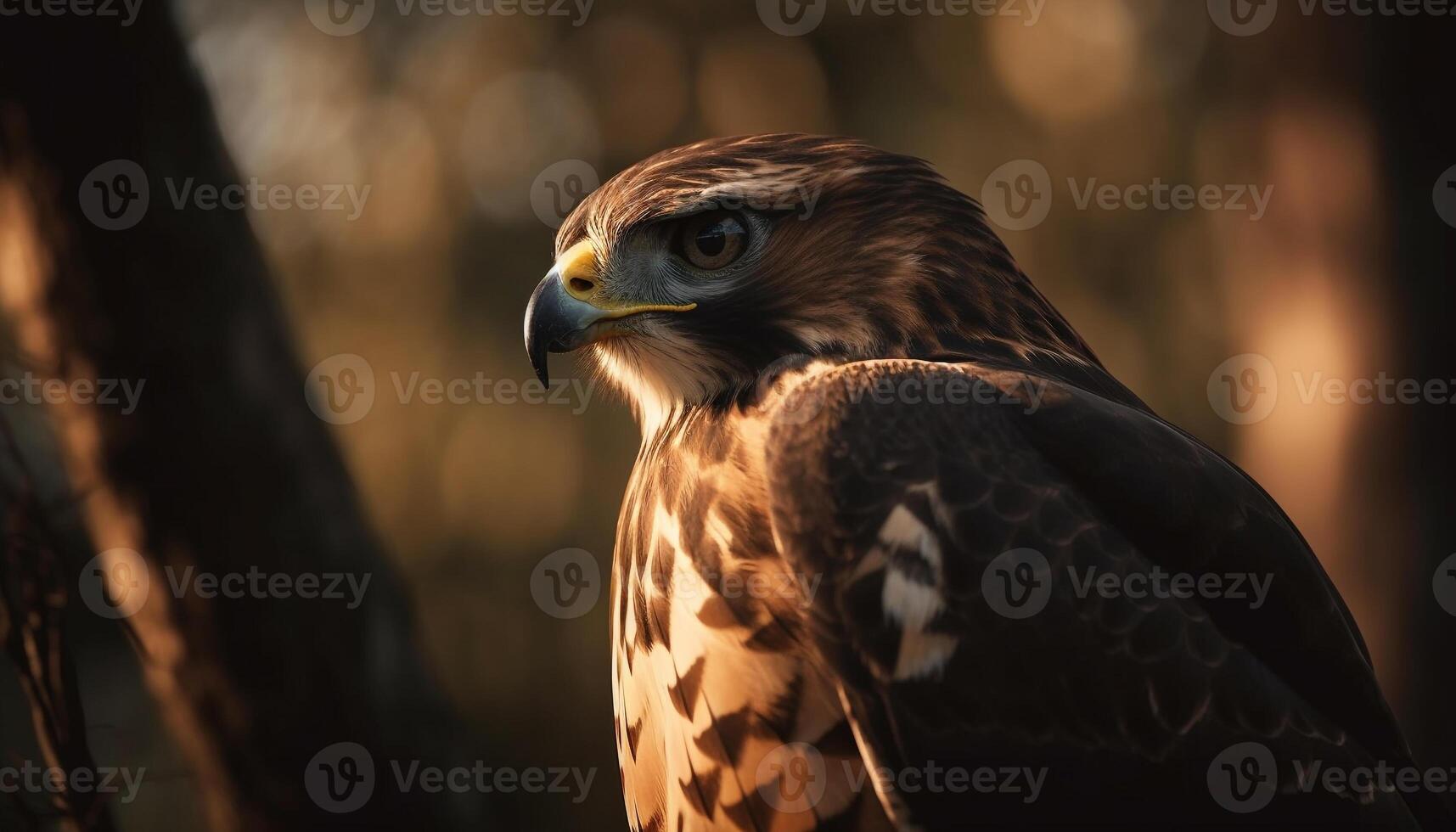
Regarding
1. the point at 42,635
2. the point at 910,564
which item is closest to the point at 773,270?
the point at 910,564

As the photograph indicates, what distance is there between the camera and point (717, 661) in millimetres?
2320

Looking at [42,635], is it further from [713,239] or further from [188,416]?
[713,239]

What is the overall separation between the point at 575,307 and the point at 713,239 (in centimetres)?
39

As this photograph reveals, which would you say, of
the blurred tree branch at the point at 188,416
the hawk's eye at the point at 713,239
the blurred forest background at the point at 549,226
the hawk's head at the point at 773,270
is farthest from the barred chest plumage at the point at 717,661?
the blurred forest background at the point at 549,226

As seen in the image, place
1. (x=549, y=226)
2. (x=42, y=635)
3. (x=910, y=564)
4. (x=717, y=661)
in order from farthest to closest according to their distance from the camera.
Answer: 1. (x=549, y=226)
2. (x=42, y=635)
3. (x=717, y=661)
4. (x=910, y=564)

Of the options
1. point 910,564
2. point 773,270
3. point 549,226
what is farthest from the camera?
point 549,226

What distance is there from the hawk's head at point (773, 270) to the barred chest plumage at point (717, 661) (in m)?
0.27

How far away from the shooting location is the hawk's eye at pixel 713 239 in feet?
9.05

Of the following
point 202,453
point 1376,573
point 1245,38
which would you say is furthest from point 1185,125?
point 202,453

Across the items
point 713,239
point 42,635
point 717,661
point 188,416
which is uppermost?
point 713,239

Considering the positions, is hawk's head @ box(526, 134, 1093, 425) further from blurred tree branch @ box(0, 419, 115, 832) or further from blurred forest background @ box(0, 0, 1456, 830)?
blurred forest background @ box(0, 0, 1456, 830)

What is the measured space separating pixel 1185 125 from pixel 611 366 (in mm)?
6914

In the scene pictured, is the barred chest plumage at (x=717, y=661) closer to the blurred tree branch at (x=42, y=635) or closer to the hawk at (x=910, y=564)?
the hawk at (x=910, y=564)

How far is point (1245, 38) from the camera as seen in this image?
5.59 metres
